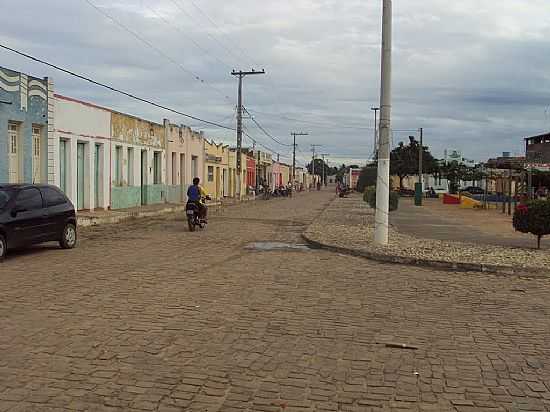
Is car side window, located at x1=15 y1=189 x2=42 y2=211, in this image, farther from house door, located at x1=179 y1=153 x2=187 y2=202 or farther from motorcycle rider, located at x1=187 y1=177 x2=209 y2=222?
house door, located at x1=179 y1=153 x2=187 y2=202

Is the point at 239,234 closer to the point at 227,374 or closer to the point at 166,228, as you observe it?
the point at 166,228

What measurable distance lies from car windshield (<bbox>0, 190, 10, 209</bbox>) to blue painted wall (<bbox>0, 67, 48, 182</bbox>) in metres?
7.68

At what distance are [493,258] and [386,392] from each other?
9.78 metres

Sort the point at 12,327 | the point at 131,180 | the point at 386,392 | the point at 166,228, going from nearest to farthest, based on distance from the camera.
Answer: the point at 386,392 < the point at 12,327 < the point at 166,228 < the point at 131,180

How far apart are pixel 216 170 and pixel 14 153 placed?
114ft

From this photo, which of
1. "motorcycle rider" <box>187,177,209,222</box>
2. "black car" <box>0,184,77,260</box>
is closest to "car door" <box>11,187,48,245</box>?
"black car" <box>0,184,77,260</box>

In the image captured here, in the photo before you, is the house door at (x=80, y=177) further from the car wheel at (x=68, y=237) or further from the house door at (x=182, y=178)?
the house door at (x=182, y=178)

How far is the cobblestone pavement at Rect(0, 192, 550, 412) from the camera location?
5.30 meters

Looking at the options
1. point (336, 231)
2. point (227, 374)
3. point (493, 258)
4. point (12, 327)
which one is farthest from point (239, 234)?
point (227, 374)

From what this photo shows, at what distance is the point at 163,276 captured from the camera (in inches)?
452

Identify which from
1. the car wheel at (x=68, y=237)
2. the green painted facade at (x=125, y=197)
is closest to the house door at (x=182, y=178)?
the green painted facade at (x=125, y=197)

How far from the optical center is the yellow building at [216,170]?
52812 mm

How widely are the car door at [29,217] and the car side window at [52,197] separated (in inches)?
9.7

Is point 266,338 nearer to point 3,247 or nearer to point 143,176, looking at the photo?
point 3,247
